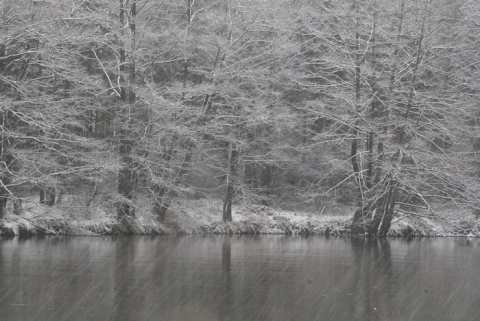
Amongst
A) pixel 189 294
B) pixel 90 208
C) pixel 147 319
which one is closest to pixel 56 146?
pixel 90 208

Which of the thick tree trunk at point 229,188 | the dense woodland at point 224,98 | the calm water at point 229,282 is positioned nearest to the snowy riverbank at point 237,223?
the thick tree trunk at point 229,188

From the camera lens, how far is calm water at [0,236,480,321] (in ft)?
32.2

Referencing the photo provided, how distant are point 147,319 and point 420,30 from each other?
2150cm

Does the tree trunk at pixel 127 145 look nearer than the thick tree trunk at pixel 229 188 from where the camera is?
Yes

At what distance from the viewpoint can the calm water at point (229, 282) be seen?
9820 mm

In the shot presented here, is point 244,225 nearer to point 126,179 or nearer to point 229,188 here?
point 229,188

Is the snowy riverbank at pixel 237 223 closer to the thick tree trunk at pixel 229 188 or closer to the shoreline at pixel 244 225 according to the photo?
the shoreline at pixel 244 225

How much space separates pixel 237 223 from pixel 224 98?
19.1 feet

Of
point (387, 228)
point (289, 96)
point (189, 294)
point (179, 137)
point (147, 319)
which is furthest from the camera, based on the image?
point (289, 96)

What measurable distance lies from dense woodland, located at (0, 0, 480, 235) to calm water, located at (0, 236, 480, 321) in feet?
14.6

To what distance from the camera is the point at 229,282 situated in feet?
42.5

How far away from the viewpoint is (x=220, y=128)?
1078 inches

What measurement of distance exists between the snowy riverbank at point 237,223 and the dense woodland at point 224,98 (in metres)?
0.58

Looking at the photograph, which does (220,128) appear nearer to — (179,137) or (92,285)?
(179,137)
